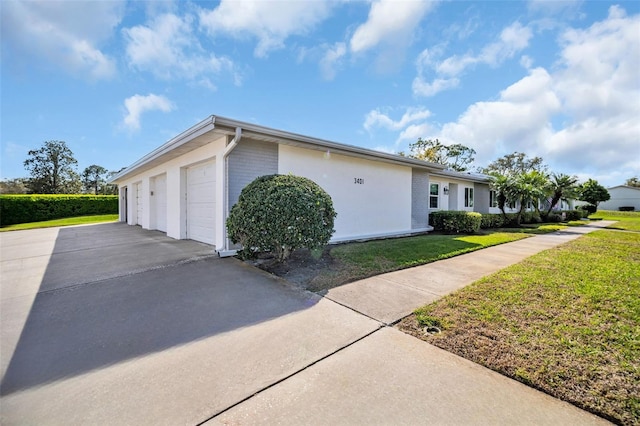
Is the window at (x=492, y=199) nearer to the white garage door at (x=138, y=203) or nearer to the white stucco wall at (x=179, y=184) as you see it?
the white stucco wall at (x=179, y=184)

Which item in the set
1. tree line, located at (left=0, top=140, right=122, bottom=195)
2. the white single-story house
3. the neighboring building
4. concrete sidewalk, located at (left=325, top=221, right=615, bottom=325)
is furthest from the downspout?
the neighboring building

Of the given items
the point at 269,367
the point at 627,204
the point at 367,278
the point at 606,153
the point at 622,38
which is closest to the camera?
the point at 269,367

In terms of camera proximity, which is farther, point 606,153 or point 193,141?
point 606,153

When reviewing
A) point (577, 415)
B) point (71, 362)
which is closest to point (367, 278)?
point (577, 415)

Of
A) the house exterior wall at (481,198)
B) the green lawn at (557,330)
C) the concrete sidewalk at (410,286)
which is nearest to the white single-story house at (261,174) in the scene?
the concrete sidewalk at (410,286)

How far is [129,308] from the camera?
150 inches

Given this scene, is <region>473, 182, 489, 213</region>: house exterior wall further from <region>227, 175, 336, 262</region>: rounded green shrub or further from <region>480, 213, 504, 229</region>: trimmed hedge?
<region>227, 175, 336, 262</region>: rounded green shrub

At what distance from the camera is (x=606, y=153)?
2861 centimetres

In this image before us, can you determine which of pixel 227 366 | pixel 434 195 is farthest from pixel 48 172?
pixel 227 366

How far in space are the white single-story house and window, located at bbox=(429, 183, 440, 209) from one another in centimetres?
89

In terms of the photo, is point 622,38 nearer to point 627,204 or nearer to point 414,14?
point 414,14

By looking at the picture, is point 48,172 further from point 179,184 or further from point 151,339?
point 151,339

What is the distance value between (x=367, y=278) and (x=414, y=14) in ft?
27.5

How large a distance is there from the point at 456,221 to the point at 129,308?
41.2 ft
